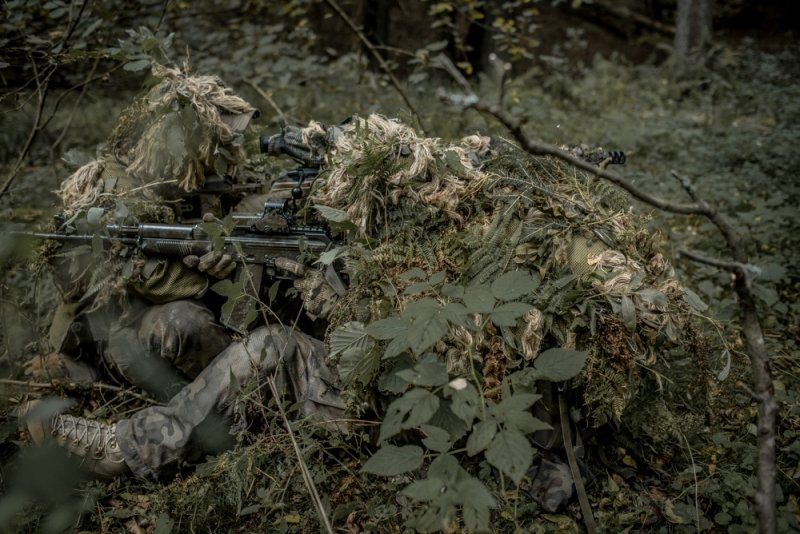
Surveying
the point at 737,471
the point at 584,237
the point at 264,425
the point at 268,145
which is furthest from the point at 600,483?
the point at 268,145

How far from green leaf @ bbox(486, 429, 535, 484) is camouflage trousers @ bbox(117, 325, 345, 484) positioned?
44.7 inches

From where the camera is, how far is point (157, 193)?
3.34 m

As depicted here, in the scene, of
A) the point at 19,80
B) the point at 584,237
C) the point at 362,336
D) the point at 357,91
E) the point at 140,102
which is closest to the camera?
the point at 362,336

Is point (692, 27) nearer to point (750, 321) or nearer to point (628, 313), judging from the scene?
point (628, 313)

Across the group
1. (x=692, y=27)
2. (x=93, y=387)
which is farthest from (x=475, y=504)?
(x=692, y=27)

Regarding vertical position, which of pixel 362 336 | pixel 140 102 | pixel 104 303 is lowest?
pixel 104 303

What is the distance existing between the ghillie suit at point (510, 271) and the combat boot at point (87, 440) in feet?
3.73

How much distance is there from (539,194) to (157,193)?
80.9 inches

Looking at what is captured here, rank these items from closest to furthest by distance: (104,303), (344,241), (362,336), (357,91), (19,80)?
(362,336)
(344,241)
(104,303)
(19,80)
(357,91)

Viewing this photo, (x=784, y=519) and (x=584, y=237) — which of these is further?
(x=584, y=237)

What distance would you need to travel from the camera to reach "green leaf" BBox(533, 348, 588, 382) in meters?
1.95

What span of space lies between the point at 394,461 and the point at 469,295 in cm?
57

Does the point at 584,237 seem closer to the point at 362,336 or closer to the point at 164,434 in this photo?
the point at 362,336

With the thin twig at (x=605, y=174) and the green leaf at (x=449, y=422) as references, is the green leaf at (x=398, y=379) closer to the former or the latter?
the green leaf at (x=449, y=422)
